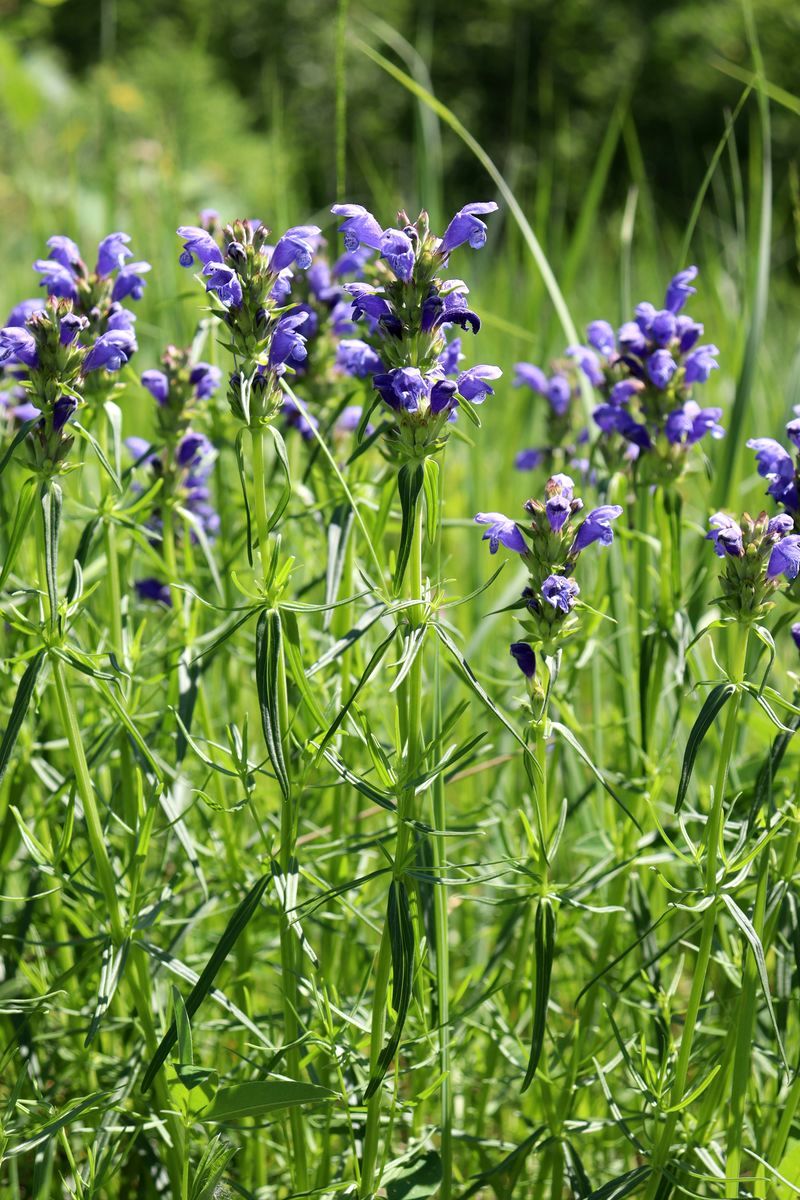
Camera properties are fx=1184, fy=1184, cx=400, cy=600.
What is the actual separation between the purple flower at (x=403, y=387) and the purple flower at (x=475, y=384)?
0.37ft

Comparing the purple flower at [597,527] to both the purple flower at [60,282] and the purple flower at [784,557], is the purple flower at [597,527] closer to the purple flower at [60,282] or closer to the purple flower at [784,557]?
the purple flower at [784,557]

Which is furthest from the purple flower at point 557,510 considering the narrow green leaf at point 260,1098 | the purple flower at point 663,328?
the narrow green leaf at point 260,1098

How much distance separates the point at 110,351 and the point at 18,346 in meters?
0.15

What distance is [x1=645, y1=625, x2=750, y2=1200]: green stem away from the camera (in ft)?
5.11

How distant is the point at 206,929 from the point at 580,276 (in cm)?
530

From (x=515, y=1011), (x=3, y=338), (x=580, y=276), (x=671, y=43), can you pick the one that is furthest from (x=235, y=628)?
(x=671, y=43)

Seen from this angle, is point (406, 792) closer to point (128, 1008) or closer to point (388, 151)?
point (128, 1008)

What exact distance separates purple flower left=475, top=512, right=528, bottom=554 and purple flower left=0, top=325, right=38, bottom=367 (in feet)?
2.13

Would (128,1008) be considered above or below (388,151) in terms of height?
below

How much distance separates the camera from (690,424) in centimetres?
206

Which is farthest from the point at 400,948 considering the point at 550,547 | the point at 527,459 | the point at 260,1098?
the point at 527,459

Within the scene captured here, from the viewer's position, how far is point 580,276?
22.5ft

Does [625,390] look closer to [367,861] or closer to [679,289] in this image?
[679,289]

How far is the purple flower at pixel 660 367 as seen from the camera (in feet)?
6.70
